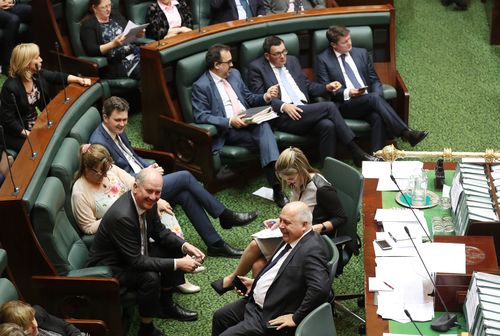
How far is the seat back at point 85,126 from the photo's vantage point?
15.5 feet

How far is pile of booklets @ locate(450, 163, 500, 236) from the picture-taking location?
386cm

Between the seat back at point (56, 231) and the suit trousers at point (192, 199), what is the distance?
702 millimetres

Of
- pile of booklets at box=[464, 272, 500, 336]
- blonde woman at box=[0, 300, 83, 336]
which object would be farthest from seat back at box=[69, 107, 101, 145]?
pile of booklets at box=[464, 272, 500, 336]

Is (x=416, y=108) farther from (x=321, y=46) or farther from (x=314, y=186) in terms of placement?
(x=314, y=186)

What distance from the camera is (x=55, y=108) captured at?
483 cm

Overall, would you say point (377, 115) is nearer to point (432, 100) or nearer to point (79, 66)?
point (432, 100)

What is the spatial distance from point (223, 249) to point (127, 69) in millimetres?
1883

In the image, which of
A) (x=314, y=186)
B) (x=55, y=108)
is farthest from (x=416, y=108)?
(x=55, y=108)

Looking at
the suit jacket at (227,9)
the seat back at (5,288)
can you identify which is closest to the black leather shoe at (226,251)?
the seat back at (5,288)

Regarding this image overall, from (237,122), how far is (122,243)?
5.28 feet

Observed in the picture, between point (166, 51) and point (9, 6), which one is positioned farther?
point (9, 6)

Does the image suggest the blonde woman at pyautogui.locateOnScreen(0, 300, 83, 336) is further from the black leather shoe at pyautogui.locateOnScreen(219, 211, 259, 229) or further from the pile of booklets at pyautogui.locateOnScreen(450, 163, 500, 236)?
the pile of booklets at pyautogui.locateOnScreen(450, 163, 500, 236)

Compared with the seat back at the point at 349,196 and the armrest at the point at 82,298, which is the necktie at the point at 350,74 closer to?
the seat back at the point at 349,196

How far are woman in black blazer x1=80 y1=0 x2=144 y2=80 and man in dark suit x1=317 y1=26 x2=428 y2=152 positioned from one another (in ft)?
4.36
